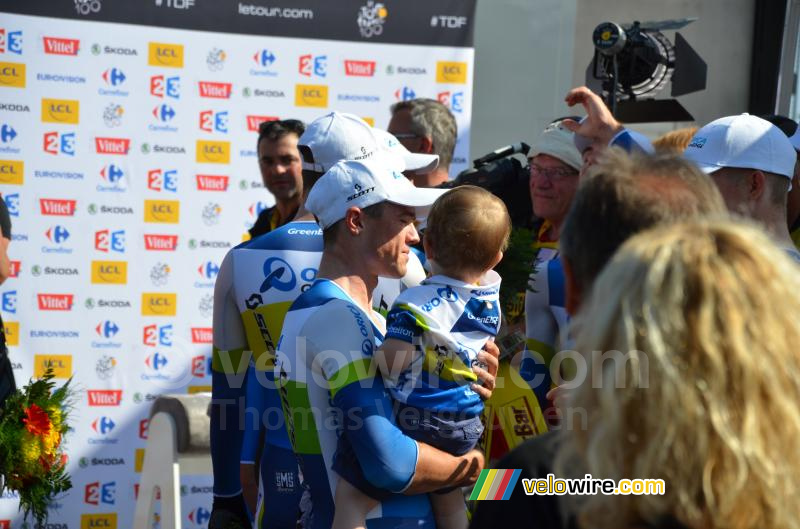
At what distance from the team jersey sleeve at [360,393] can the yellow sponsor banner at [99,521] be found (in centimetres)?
450

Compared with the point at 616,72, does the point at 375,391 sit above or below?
below

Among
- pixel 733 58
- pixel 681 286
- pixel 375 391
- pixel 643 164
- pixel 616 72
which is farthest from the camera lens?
pixel 733 58

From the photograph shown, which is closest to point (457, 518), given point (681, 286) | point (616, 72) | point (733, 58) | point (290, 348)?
point (290, 348)

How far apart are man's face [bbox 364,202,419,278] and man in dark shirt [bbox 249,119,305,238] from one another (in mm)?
2371

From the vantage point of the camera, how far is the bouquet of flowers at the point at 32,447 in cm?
327

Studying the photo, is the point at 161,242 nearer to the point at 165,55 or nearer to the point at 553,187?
the point at 165,55

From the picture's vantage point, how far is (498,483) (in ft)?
4.52

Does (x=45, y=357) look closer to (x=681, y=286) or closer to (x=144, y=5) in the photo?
(x=144, y=5)

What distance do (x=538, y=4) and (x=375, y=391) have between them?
5.69 metres

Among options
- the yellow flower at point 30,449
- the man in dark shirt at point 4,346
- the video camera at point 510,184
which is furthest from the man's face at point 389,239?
the man in dark shirt at point 4,346

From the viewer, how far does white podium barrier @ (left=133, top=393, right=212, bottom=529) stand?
4305 millimetres

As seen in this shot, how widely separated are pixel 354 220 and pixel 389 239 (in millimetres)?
98

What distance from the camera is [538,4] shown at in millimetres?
7371

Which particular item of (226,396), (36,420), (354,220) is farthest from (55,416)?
(354,220)
